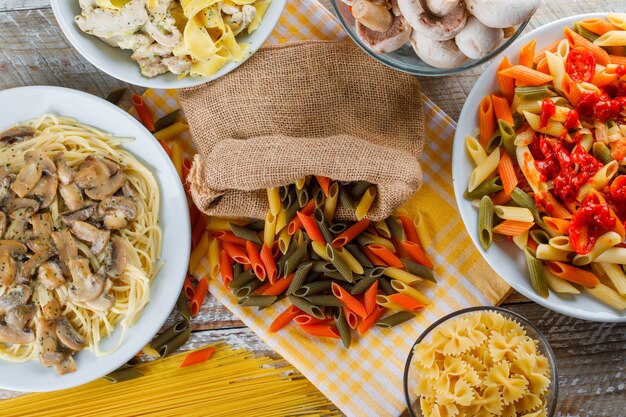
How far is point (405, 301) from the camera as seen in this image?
249 cm

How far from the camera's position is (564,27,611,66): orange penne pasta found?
2.29 metres

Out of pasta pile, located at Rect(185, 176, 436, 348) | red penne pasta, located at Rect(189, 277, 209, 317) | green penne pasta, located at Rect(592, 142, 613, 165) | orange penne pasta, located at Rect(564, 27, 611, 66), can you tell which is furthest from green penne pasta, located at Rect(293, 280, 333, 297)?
orange penne pasta, located at Rect(564, 27, 611, 66)

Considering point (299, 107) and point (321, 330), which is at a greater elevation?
point (299, 107)

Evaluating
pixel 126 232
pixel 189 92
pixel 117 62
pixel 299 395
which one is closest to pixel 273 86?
pixel 189 92

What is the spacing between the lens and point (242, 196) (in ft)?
8.21

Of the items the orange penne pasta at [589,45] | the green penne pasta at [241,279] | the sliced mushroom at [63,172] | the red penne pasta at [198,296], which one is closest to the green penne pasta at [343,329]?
the green penne pasta at [241,279]

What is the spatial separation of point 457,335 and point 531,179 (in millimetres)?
548

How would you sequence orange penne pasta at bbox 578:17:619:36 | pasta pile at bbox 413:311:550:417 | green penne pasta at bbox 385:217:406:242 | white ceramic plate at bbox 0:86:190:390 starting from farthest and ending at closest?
green penne pasta at bbox 385:217:406:242
white ceramic plate at bbox 0:86:190:390
orange penne pasta at bbox 578:17:619:36
pasta pile at bbox 413:311:550:417

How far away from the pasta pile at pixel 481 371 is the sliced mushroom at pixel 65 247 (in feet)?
3.90

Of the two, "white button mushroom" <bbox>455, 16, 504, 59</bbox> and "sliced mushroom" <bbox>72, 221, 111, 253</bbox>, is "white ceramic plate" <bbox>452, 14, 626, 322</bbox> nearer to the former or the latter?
"white button mushroom" <bbox>455, 16, 504, 59</bbox>

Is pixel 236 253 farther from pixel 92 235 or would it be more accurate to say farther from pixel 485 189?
pixel 485 189

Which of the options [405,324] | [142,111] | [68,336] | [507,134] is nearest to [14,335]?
[68,336]

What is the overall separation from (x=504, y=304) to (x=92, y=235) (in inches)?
58.6

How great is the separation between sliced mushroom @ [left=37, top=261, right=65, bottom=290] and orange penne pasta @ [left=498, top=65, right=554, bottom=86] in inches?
63.2
